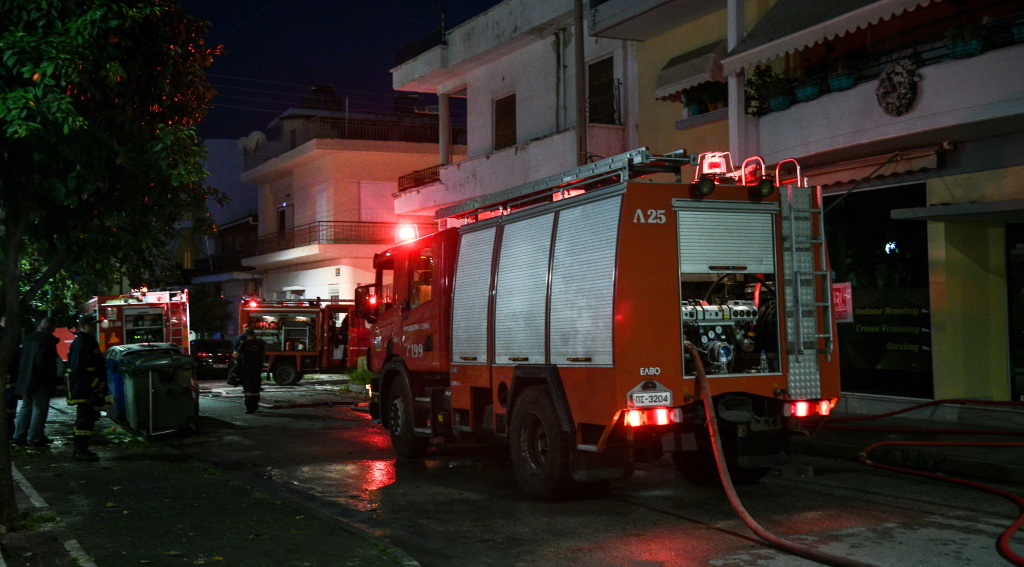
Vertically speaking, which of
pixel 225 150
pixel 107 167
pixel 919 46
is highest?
pixel 225 150

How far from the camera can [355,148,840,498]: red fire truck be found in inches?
316

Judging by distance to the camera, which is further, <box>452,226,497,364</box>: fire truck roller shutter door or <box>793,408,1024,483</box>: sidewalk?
<box>452,226,497,364</box>: fire truck roller shutter door

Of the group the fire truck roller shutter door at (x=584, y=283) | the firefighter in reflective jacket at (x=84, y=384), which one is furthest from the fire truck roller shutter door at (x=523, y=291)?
the firefighter in reflective jacket at (x=84, y=384)

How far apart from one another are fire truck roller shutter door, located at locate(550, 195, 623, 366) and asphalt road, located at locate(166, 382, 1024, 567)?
4.70ft

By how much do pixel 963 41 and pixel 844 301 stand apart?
4341 millimetres

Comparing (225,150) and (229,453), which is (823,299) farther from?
(225,150)

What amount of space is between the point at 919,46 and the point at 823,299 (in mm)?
6616

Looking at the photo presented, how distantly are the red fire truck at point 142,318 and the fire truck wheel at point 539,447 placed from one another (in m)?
20.3

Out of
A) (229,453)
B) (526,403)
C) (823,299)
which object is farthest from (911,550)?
(229,453)

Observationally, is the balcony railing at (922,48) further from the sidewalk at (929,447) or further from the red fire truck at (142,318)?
the red fire truck at (142,318)

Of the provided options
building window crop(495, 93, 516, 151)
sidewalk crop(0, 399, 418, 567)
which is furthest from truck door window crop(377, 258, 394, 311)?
building window crop(495, 93, 516, 151)

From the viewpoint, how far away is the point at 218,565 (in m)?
6.26

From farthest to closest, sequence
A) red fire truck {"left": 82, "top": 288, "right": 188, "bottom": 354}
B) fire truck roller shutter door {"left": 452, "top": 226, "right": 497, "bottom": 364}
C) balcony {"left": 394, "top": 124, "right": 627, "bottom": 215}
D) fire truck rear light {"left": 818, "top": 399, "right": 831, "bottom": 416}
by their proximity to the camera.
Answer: red fire truck {"left": 82, "top": 288, "right": 188, "bottom": 354}
balcony {"left": 394, "top": 124, "right": 627, "bottom": 215}
fire truck roller shutter door {"left": 452, "top": 226, "right": 497, "bottom": 364}
fire truck rear light {"left": 818, "top": 399, "right": 831, "bottom": 416}

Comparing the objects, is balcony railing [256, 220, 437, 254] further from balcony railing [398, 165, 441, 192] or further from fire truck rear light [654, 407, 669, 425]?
fire truck rear light [654, 407, 669, 425]
